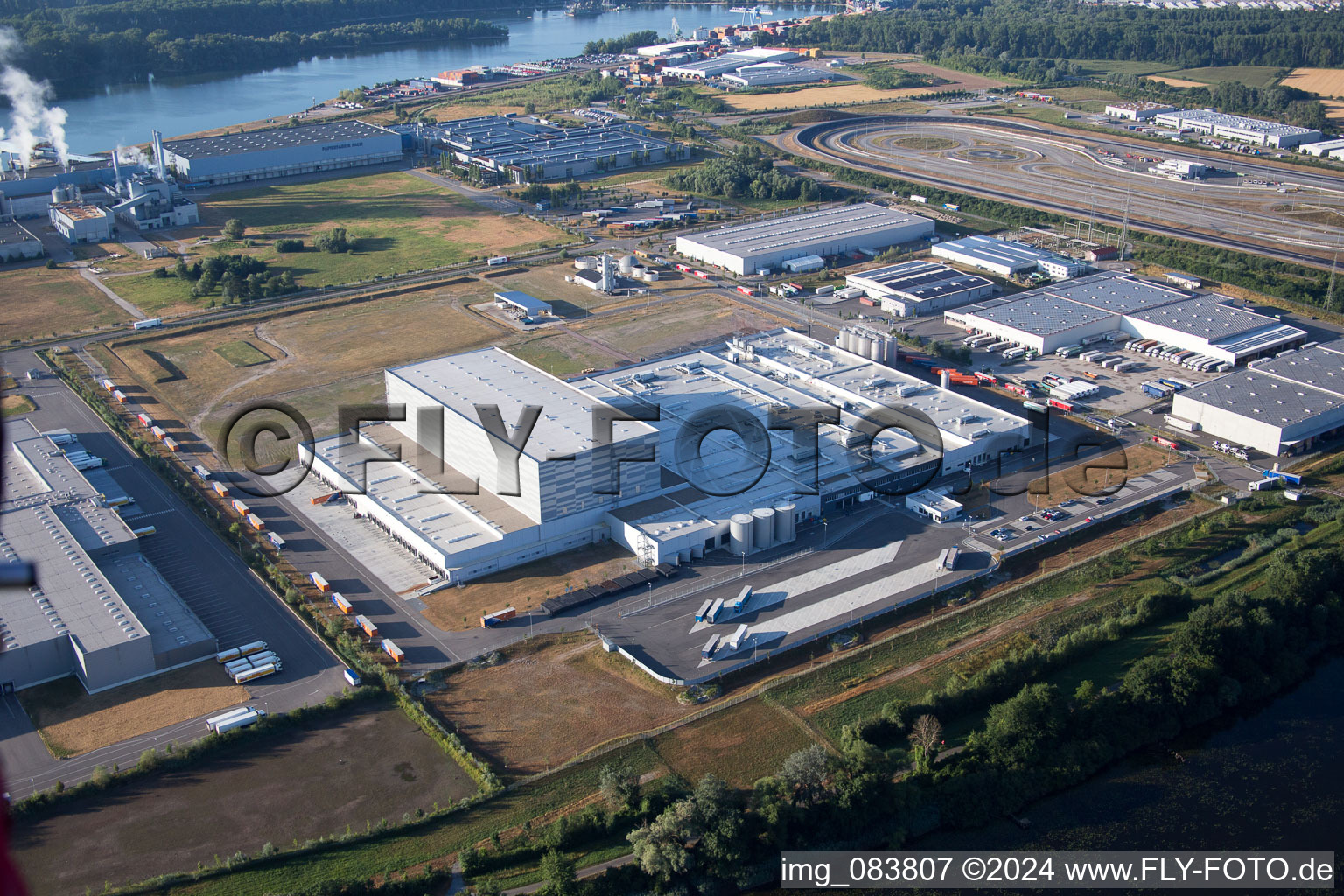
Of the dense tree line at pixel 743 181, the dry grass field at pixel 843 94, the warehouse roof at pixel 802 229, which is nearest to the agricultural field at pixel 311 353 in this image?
the warehouse roof at pixel 802 229

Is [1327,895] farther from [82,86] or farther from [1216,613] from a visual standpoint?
[82,86]

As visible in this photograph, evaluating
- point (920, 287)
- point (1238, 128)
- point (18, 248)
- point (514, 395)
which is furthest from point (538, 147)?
point (1238, 128)

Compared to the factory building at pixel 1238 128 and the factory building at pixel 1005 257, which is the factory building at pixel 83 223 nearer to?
the factory building at pixel 1005 257

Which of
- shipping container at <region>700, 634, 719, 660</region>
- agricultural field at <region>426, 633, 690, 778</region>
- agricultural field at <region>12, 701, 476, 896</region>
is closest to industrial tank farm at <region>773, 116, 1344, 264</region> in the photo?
shipping container at <region>700, 634, 719, 660</region>

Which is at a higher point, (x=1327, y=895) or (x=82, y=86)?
(x=82, y=86)

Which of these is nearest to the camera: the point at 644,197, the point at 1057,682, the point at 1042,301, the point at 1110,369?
the point at 1057,682

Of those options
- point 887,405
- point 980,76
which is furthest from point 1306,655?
point 980,76
